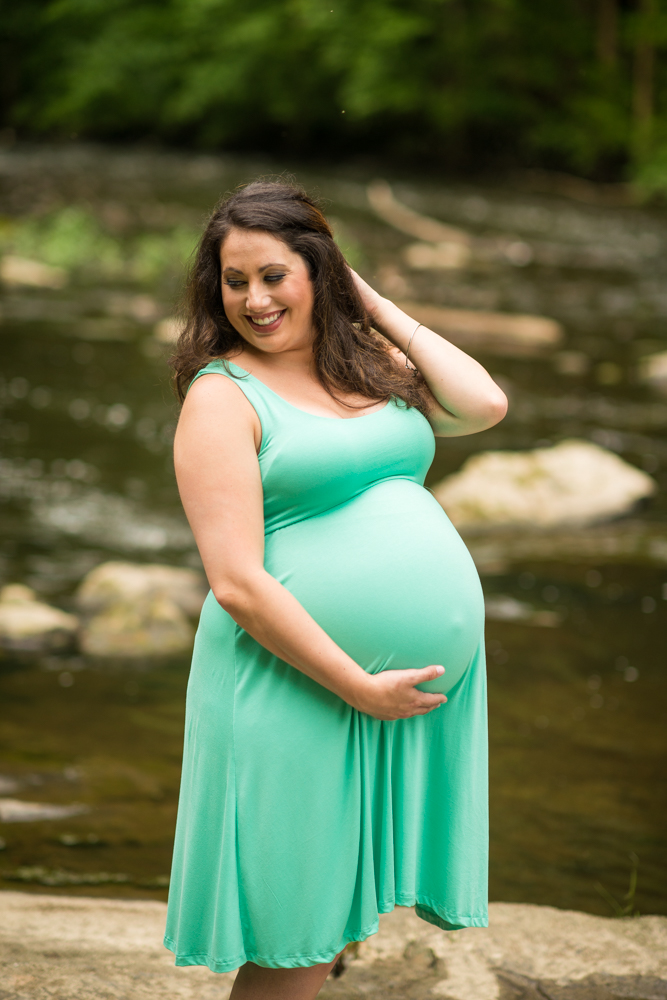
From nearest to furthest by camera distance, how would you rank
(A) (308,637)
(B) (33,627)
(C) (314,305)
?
(A) (308,637)
(C) (314,305)
(B) (33,627)

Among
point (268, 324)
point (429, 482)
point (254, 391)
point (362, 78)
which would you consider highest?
point (362, 78)

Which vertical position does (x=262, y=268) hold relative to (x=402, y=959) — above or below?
above

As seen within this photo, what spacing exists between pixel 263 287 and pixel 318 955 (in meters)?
1.19

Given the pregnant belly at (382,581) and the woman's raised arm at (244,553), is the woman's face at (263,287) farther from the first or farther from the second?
the pregnant belly at (382,581)

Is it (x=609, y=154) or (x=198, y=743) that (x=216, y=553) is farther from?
(x=609, y=154)

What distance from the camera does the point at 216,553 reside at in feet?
5.85

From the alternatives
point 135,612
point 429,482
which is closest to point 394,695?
point 135,612

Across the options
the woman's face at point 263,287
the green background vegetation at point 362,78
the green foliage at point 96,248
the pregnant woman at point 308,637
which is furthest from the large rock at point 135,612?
the green background vegetation at point 362,78

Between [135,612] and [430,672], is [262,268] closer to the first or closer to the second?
[430,672]

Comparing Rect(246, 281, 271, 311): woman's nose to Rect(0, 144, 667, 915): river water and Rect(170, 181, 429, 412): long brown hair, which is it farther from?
Rect(0, 144, 667, 915): river water

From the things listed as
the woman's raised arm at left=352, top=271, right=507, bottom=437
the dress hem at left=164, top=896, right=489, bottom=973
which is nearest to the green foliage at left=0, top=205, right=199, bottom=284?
the woman's raised arm at left=352, top=271, right=507, bottom=437

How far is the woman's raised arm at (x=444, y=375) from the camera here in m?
2.10

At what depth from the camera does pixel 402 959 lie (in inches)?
103

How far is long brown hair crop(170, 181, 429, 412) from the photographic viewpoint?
6.28ft
